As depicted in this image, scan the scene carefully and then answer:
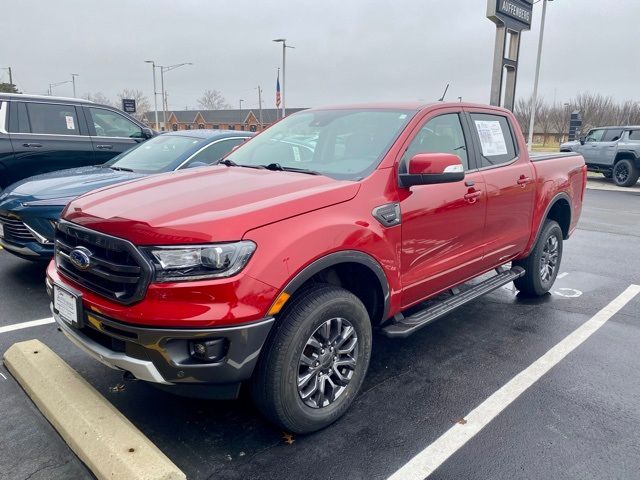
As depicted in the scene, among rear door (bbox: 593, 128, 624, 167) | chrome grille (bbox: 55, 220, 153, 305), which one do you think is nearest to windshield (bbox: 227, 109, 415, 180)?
chrome grille (bbox: 55, 220, 153, 305)

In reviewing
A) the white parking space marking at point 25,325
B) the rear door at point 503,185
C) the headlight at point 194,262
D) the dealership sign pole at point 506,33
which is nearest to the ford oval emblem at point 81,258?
the headlight at point 194,262

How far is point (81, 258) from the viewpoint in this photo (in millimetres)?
2646

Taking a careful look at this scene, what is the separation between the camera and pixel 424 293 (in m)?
3.60

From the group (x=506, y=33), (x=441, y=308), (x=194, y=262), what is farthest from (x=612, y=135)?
(x=194, y=262)

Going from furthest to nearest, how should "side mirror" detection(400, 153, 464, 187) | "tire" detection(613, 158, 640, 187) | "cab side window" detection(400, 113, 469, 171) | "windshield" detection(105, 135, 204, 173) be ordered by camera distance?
"tire" detection(613, 158, 640, 187), "windshield" detection(105, 135, 204, 173), "cab side window" detection(400, 113, 469, 171), "side mirror" detection(400, 153, 464, 187)

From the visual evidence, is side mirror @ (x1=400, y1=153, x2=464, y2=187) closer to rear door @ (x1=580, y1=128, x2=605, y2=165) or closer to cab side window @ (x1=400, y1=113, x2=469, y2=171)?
cab side window @ (x1=400, y1=113, x2=469, y2=171)

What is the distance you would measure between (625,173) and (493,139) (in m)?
14.9

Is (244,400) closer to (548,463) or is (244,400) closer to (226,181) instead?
(226,181)

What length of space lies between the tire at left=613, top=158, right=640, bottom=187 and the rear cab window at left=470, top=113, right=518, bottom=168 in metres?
14.3

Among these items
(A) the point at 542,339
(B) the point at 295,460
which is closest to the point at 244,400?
(B) the point at 295,460

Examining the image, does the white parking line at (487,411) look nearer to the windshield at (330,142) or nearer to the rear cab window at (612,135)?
the windshield at (330,142)

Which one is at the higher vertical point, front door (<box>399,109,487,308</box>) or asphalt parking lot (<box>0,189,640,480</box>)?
front door (<box>399,109,487,308</box>)

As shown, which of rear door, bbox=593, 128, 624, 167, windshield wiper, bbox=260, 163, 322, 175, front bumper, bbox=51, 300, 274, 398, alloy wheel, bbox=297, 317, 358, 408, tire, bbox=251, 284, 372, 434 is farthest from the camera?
rear door, bbox=593, 128, 624, 167

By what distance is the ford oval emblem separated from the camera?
262cm
